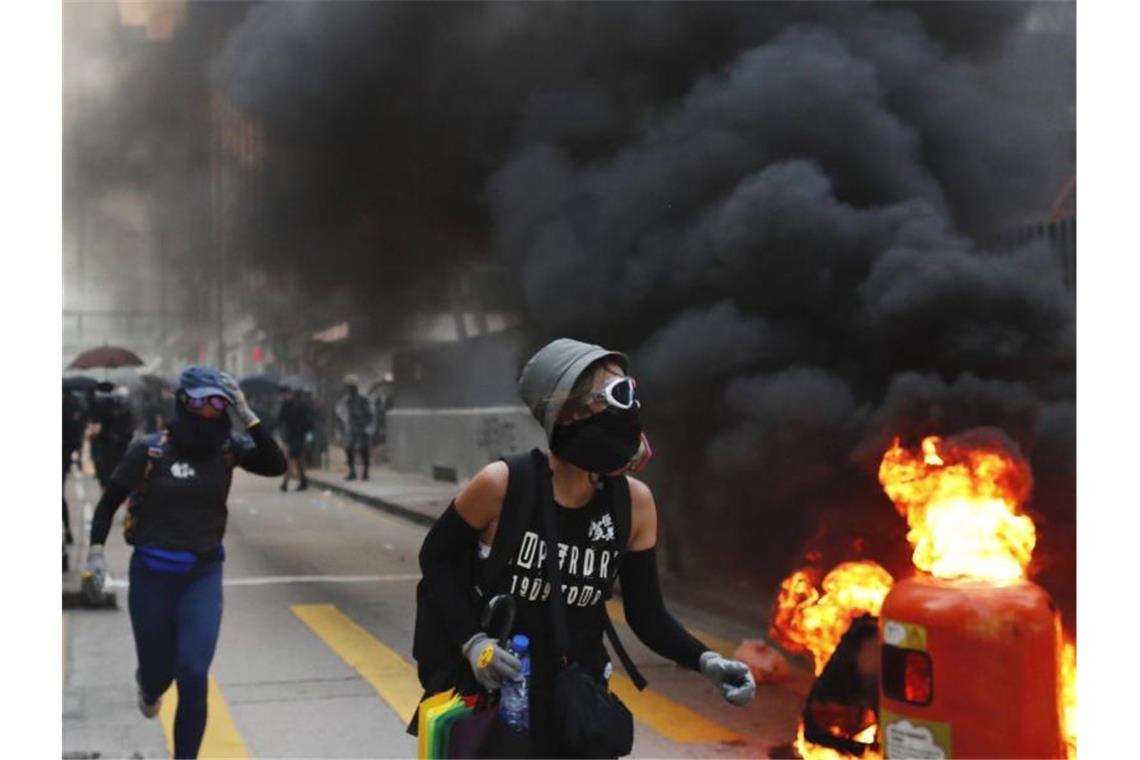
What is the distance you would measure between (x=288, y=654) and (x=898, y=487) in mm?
3347

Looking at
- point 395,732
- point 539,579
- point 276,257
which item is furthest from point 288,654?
point 539,579

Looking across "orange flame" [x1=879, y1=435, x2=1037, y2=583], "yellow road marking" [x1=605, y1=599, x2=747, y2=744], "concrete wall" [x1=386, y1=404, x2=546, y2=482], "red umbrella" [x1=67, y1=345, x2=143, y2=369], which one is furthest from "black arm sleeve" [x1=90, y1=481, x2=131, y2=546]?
"red umbrella" [x1=67, y1=345, x2=143, y2=369]

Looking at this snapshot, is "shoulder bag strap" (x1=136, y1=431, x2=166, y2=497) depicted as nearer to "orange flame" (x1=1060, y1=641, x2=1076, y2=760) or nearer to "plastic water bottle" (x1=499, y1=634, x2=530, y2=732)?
"plastic water bottle" (x1=499, y1=634, x2=530, y2=732)

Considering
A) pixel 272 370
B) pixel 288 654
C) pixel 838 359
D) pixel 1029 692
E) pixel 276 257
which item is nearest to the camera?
pixel 1029 692

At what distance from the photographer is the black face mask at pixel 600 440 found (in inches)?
90.9

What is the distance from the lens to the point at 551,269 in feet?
28.8

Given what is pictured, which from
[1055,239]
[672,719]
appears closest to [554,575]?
[672,719]

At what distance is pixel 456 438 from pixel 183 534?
6.71 meters

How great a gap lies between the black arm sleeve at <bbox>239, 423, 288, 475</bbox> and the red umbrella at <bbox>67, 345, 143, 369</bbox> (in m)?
5.68

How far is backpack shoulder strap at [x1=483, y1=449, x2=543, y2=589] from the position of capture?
2305 millimetres

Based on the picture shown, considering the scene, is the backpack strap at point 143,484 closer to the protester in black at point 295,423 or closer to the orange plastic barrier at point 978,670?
the orange plastic barrier at point 978,670

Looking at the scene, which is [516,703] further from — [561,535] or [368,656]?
[368,656]

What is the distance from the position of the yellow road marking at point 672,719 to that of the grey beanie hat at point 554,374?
258 centimetres
